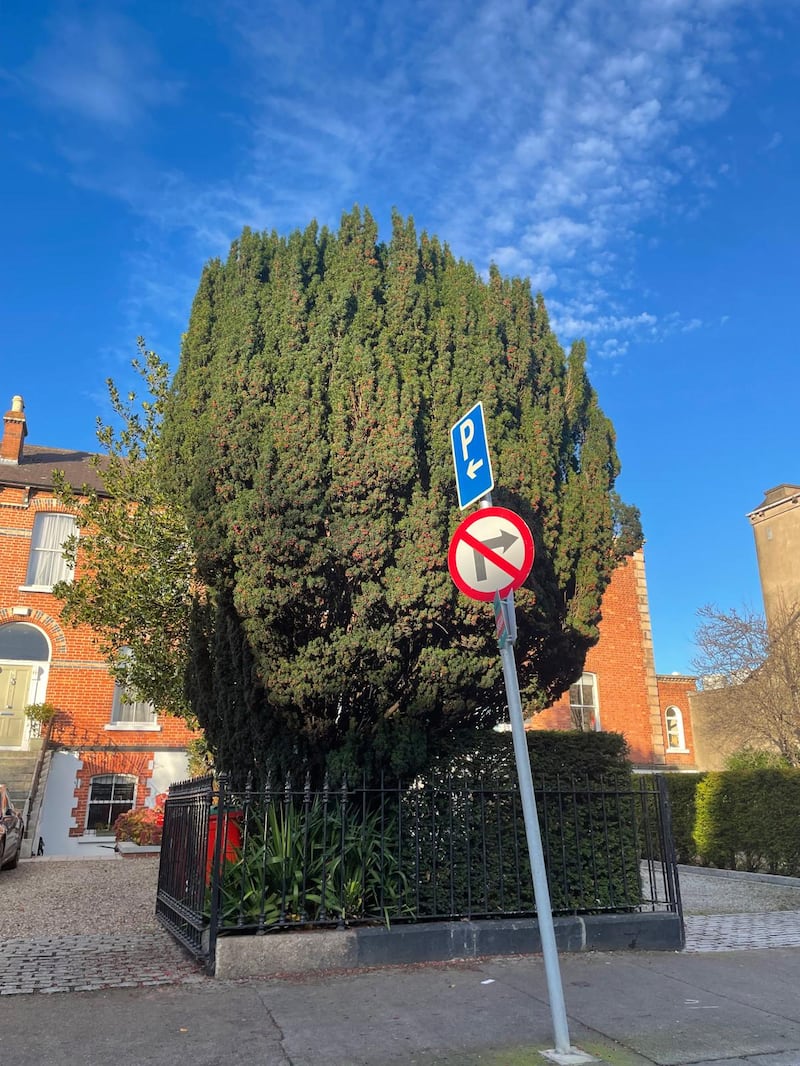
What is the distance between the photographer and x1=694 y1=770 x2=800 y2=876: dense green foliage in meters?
11.8

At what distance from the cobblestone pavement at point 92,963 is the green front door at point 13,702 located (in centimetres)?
1531

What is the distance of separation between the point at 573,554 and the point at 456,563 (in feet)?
9.48

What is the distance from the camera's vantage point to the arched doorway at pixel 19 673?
66.7 ft

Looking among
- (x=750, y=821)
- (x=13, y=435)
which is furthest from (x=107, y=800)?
(x=750, y=821)

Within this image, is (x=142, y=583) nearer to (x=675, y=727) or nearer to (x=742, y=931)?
(x=742, y=931)

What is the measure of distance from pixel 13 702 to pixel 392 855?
17663 mm

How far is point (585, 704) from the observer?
77.6 ft

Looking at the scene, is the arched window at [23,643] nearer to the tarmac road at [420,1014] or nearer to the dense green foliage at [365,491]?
the dense green foliage at [365,491]

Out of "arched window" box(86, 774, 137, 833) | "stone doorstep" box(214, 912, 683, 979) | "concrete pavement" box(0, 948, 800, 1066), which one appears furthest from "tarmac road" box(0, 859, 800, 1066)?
"arched window" box(86, 774, 137, 833)

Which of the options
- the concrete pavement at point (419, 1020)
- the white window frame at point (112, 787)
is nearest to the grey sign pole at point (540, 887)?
the concrete pavement at point (419, 1020)

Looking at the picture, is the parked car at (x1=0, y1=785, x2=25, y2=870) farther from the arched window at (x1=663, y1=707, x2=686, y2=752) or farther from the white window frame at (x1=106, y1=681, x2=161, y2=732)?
the arched window at (x1=663, y1=707, x2=686, y2=752)

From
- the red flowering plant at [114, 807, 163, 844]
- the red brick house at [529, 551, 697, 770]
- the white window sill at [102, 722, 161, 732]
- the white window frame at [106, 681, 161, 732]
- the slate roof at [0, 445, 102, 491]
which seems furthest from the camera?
the red brick house at [529, 551, 697, 770]

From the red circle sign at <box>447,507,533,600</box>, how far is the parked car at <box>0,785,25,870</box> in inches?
386

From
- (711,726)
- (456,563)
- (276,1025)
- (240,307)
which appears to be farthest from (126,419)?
(711,726)
